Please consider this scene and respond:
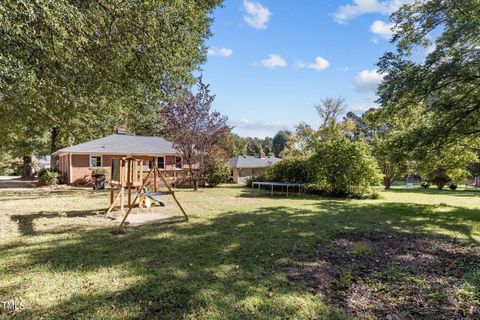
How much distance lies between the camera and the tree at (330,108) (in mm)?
34875

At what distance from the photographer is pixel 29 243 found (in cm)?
576

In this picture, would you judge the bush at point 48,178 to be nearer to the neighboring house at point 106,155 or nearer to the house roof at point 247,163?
the neighboring house at point 106,155

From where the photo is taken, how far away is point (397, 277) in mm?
4180

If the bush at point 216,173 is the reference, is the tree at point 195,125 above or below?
above

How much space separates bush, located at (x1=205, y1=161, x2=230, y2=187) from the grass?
491 inches

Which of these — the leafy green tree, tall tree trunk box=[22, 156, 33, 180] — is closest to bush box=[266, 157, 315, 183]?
the leafy green tree

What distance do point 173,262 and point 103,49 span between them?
511 cm

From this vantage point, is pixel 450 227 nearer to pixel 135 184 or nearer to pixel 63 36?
pixel 135 184

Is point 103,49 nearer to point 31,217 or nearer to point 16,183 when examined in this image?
point 31,217

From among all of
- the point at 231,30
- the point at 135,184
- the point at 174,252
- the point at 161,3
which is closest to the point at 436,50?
the point at 231,30

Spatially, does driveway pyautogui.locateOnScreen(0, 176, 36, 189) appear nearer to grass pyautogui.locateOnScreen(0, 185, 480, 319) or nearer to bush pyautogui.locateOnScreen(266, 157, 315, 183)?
grass pyautogui.locateOnScreen(0, 185, 480, 319)

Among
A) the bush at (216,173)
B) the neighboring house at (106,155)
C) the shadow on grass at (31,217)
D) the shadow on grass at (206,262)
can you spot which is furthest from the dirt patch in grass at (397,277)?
the neighboring house at (106,155)

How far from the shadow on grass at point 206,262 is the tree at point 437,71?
3.22 m

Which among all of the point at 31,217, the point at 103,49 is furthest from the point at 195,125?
the point at 103,49
